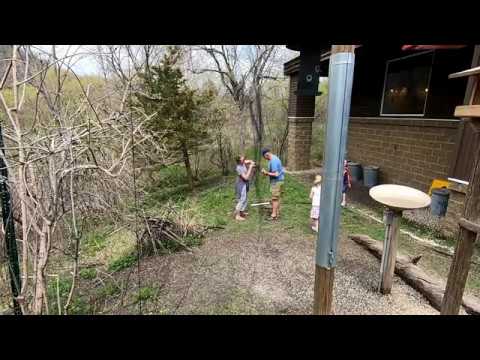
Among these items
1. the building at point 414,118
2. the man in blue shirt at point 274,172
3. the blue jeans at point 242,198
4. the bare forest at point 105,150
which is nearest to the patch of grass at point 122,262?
the bare forest at point 105,150

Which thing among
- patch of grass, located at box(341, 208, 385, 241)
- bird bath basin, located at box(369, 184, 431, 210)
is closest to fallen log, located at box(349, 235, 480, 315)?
patch of grass, located at box(341, 208, 385, 241)

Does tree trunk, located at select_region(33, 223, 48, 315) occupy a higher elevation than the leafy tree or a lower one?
lower

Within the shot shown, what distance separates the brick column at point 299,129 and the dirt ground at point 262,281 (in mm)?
5112

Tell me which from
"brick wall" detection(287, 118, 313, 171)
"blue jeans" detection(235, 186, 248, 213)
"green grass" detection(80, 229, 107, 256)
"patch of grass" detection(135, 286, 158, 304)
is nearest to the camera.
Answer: "patch of grass" detection(135, 286, 158, 304)

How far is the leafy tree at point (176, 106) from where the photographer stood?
6.49 meters

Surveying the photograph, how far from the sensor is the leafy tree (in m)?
6.49

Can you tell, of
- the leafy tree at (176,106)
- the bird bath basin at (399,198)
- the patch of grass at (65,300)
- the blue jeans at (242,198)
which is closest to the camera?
the bird bath basin at (399,198)

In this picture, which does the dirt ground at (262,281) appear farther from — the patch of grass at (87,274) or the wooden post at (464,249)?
the wooden post at (464,249)

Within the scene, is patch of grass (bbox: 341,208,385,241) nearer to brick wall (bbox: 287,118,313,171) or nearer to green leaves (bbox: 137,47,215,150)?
brick wall (bbox: 287,118,313,171)

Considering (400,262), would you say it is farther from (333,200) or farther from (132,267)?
(132,267)

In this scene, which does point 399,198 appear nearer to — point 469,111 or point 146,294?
point 469,111

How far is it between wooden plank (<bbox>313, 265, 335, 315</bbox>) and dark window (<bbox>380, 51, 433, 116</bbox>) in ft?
17.5

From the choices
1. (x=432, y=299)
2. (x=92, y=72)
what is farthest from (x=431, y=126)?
(x=92, y=72)

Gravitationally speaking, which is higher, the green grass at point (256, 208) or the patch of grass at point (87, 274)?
the green grass at point (256, 208)
